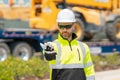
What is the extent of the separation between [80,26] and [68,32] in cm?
1193

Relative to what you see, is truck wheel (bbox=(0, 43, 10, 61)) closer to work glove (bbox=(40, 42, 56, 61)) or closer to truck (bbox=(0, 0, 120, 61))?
truck (bbox=(0, 0, 120, 61))

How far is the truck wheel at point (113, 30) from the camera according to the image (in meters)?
17.2

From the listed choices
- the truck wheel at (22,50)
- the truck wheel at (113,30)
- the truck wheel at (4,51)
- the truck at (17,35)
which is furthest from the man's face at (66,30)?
the truck wheel at (113,30)

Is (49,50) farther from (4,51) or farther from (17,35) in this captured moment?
(17,35)

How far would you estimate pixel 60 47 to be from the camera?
443 cm

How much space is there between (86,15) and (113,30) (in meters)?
1.33

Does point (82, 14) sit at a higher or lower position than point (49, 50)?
lower

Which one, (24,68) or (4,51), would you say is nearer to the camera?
(24,68)

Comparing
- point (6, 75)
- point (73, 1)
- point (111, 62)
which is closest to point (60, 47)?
point (6, 75)

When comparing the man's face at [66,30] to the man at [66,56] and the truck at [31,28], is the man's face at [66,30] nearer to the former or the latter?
the man at [66,56]

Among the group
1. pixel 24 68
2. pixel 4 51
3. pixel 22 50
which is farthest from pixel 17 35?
pixel 24 68

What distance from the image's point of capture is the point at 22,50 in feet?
50.3

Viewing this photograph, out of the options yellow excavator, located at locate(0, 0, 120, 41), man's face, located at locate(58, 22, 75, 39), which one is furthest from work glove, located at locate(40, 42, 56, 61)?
yellow excavator, located at locate(0, 0, 120, 41)

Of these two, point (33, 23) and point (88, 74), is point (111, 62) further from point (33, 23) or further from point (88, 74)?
point (88, 74)
